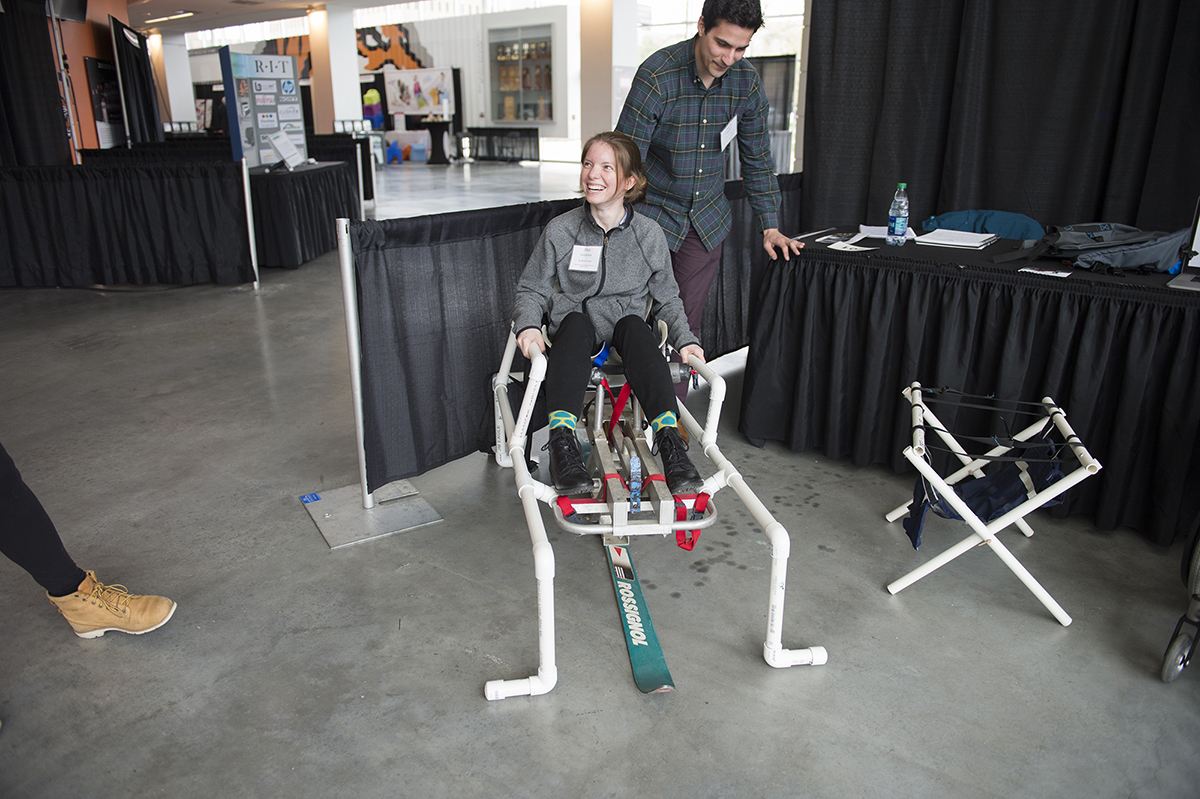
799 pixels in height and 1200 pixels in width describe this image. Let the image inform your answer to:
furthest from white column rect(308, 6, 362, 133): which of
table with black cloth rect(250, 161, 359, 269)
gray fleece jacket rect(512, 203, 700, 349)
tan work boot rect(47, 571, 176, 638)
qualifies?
tan work boot rect(47, 571, 176, 638)

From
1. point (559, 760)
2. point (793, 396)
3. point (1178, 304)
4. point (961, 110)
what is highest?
point (961, 110)

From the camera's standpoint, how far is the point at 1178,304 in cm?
210

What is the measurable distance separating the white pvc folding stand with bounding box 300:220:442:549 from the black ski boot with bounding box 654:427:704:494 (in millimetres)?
937

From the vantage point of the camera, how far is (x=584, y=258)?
85.8 inches

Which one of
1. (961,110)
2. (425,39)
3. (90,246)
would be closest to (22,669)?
(961,110)

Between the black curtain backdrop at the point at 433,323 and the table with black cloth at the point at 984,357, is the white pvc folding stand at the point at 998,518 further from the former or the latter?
the black curtain backdrop at the point at 433,323

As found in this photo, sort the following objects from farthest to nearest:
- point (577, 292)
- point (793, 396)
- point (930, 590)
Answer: point (793, 396) → point (577, 292) → point (930, 590)

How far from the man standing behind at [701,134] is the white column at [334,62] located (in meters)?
13.7

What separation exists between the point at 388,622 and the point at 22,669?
83 cm

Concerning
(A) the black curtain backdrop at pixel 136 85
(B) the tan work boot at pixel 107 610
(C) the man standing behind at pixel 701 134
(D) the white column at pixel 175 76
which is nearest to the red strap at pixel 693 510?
(C) the man standing behind at pixel 701 134

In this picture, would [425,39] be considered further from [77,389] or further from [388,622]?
[388,622]

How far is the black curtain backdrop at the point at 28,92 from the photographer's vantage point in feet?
22.1

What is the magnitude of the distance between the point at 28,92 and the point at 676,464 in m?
8.12

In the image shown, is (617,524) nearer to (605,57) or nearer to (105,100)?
(105,100)
